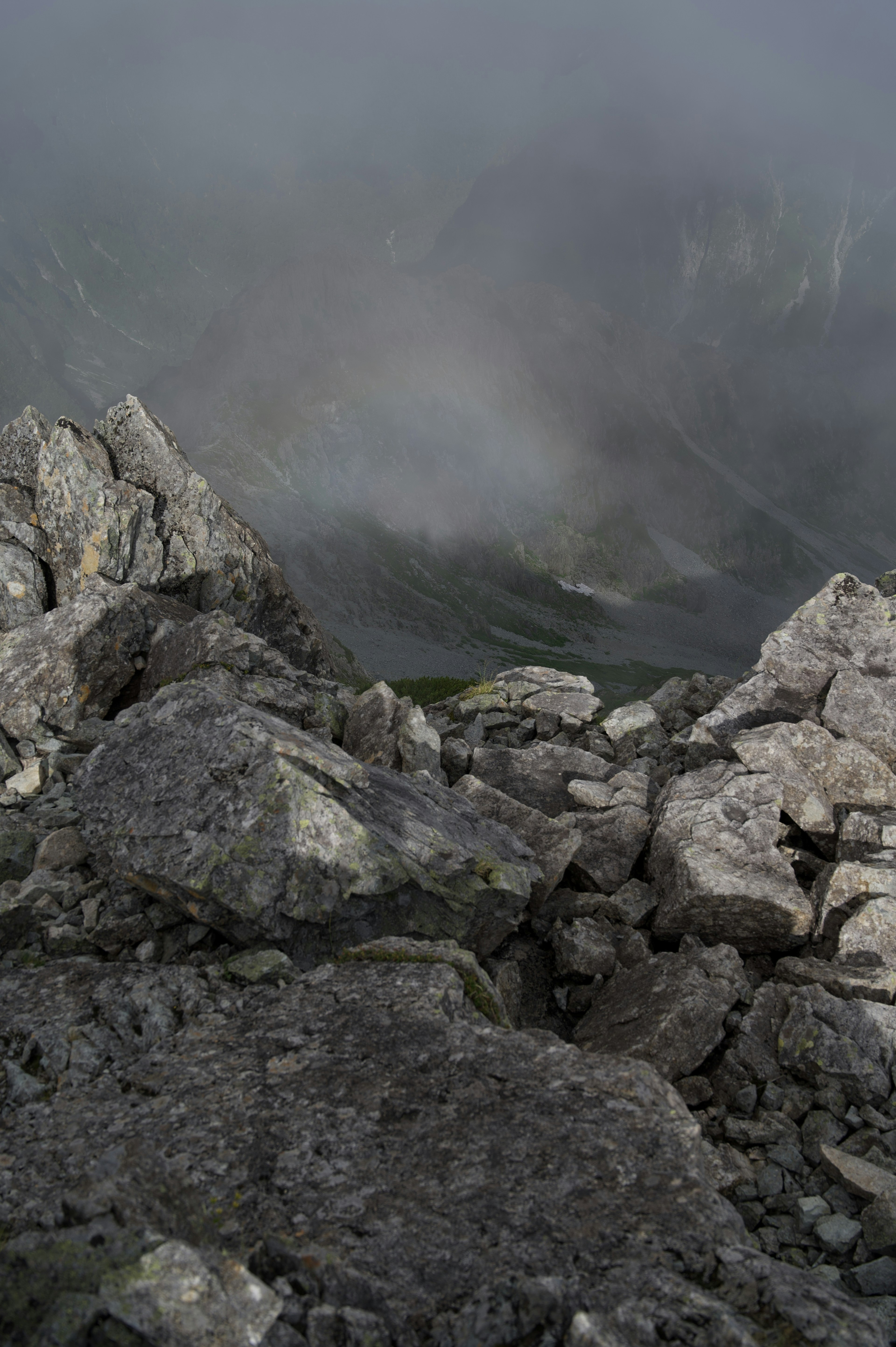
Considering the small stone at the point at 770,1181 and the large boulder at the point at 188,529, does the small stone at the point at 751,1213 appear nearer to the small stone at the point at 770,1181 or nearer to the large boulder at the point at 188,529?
the small stone at the point at 770,1181

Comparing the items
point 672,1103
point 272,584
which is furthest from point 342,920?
point 272,584

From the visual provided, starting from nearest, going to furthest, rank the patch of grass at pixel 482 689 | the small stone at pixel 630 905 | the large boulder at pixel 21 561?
the small stone at pixel 630 905 < the large boulder at pixel 21 561 < the patch of grass at pixel 482 689

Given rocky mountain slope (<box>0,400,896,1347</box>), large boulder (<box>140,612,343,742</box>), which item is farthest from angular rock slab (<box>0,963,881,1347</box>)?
large boulder (<box>140,612,343,742</box>)

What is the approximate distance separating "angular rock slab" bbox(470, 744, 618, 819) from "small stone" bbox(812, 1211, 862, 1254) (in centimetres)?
861

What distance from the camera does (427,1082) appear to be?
5285mm

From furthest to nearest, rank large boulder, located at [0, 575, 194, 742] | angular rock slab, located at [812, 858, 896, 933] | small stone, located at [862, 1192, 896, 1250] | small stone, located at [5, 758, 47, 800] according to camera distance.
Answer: large boulder, located at [0, 575, 194, 742] < small stone, located at [5, 758, 47, 800] < angular rock slab, located at [812, 858, 896, 933] < small stone, located at [862, 1192, 896, 1250]

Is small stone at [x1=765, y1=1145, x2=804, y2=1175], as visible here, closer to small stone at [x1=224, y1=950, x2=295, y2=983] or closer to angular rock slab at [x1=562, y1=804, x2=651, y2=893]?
angular rock slab at [x1=562, y1=804, x2=651, y2=893]

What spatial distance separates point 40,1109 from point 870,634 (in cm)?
1801

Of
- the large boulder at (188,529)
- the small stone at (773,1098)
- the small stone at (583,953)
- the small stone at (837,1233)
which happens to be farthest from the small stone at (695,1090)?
the large boulder at (188,529)

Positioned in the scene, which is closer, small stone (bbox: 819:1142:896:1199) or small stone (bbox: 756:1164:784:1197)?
small stone (bbox: 819:1142:896:1199)

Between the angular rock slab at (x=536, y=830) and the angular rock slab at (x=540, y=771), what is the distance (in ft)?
4.46

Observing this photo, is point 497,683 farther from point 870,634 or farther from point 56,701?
point 56,701

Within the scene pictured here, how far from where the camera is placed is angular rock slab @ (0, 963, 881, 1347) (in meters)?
3.62

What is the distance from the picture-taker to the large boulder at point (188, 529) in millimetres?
21266
